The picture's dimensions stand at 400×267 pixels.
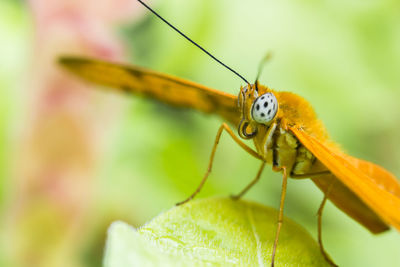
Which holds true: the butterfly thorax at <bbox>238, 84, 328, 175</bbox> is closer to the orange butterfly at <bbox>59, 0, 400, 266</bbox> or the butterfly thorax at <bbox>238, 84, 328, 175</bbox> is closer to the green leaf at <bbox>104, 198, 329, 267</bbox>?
the orange butterfly at <bbox>59, 0, 400, 266</bbox>

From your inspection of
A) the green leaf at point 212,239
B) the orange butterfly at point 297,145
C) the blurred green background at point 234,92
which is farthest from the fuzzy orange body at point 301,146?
the blurred green background at point 234,92

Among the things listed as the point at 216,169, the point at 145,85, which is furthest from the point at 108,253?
the point at 216,169

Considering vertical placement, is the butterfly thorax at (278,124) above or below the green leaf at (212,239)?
above

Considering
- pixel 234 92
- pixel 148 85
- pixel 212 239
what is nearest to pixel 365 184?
pixel 212 239

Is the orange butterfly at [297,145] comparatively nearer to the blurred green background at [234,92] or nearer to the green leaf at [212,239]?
the green leaf at [212,239]

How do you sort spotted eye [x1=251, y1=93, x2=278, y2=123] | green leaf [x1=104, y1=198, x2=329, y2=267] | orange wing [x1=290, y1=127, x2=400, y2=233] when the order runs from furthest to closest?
spotted eye [x1=251, y1=93, x2=278, y2=123], orange wing [x1=290, y1=127, x2=400, y2=233], green leaf [x1=104, y1=198, x2=329, y2=267]

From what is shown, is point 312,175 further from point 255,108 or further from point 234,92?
point 234,92

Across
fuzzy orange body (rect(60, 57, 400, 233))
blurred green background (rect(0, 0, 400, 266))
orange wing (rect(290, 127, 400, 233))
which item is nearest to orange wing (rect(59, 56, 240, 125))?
fuzzy orange body (rect(60, 57, 400, 233))
